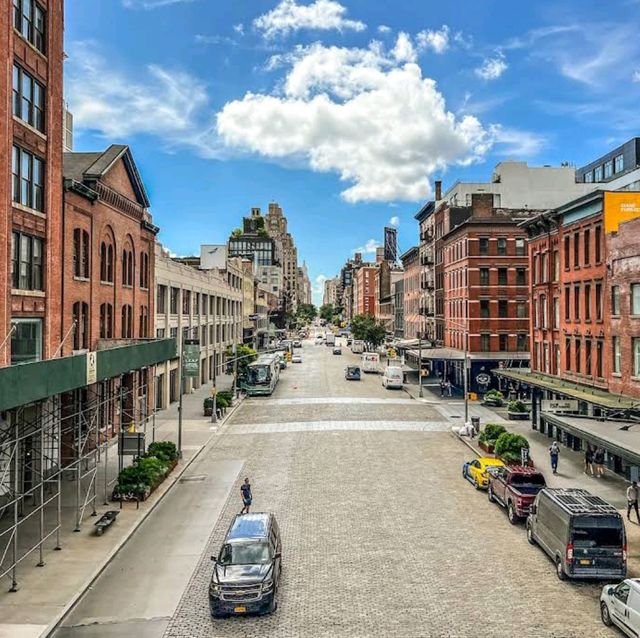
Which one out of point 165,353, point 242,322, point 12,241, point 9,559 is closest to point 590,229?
point 165,353

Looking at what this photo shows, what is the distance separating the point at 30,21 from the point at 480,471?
26121 millimetres

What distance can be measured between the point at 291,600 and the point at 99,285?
75.3 ft

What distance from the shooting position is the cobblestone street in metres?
15.3

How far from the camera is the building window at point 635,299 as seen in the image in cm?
3061

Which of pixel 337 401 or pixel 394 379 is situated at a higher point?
pixel 394 379

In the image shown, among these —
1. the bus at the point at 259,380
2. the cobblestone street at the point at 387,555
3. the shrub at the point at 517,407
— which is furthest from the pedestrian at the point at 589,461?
the bus at the point at 259,380

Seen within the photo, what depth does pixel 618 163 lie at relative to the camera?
85500 mm

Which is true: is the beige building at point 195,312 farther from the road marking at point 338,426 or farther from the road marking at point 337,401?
the road marking at point 337,401

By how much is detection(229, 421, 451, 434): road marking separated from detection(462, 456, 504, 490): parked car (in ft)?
45.5

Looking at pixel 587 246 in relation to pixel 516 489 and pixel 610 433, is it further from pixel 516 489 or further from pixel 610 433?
pixel 516 489

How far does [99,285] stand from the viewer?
113ft

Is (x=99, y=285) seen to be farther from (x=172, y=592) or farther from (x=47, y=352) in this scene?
(x=172, y=592)

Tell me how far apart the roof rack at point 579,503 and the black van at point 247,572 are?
27.0 feet

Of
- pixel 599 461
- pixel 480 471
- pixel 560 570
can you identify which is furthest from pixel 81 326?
pixel 599 461
